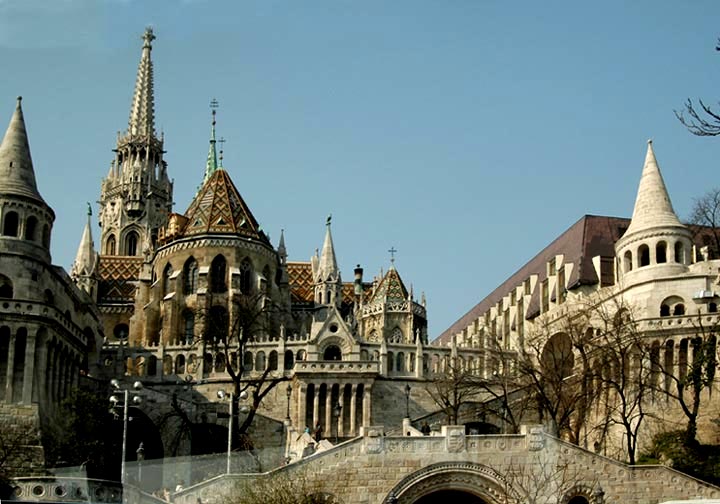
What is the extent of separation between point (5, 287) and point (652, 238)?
30409 mm

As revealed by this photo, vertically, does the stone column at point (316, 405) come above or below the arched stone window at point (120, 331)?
below

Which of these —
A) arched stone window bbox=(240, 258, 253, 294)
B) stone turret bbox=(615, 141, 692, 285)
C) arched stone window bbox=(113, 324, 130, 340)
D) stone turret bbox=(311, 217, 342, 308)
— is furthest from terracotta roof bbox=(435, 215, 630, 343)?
arched stone window bbox=(113, 324, 130, 340)

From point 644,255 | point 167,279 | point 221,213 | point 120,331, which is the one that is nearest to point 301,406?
point 167,279

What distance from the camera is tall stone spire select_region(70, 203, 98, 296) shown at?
291 ft

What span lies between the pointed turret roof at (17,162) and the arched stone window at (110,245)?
49873mm

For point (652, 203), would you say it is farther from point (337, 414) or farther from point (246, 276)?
point (246, 276)

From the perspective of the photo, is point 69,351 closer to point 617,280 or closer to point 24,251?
point 24,251

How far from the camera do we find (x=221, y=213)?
78375 mm

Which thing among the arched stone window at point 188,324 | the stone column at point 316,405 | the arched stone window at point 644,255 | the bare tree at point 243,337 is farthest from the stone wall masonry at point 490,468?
the arched stone window at point 188,324

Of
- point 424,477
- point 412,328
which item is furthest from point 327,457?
point 412,328

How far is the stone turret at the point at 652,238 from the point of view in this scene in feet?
200

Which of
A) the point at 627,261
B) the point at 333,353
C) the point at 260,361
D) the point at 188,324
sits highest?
the point at 627,261

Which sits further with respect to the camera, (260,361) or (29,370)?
(260,361)

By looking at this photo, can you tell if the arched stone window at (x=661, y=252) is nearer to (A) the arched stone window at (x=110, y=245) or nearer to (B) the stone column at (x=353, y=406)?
(B) the stone column at (x=353, y=406)
